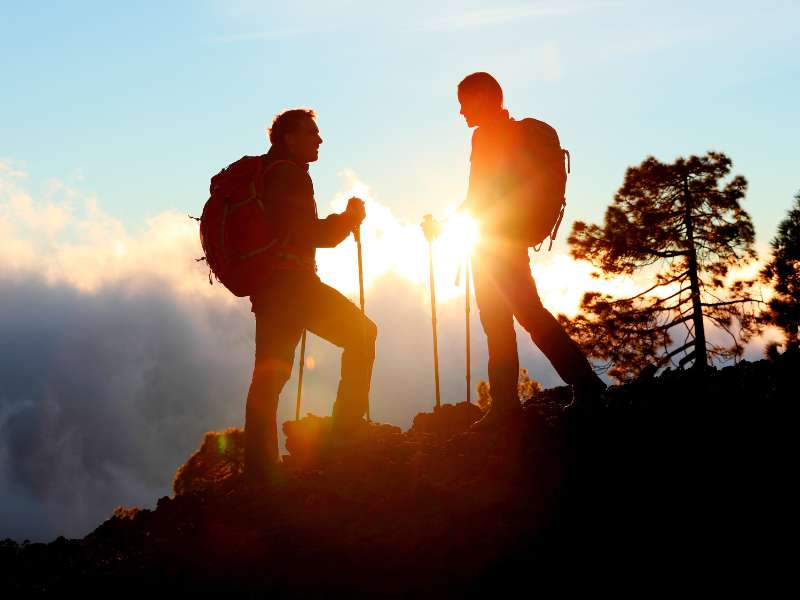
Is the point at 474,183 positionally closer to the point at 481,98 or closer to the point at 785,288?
the point at 481,98

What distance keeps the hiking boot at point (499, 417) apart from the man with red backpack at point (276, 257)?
3.99 feet

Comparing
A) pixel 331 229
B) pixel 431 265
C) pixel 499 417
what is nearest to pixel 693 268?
pixel 431 265

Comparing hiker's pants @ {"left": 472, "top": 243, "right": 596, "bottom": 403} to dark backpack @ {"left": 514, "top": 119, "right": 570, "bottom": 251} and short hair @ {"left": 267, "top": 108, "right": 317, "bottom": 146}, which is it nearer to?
dark backpack @ {"left": 514, "top": 119, "right": 570, "bottom": 251}

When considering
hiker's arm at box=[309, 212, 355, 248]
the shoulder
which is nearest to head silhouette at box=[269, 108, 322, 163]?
the shoulder

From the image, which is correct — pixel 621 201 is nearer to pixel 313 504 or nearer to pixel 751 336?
pixel 751 336

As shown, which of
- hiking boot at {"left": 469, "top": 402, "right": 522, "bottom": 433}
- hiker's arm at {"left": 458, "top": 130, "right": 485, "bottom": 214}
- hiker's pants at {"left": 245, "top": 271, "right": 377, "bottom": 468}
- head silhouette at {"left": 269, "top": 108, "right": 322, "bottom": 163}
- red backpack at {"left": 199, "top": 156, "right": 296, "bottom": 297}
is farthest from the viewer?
hiking boot at {"left": 469, "top": 402, "right": 522, "bottom": 433}

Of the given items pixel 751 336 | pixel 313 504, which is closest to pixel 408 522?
pixel 313 504

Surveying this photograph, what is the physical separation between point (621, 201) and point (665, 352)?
4.75m

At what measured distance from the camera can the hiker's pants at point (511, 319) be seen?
20.4 ft

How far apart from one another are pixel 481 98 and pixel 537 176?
0.80m

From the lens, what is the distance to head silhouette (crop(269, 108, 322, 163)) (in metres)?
6.16

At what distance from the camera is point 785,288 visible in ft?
75.7

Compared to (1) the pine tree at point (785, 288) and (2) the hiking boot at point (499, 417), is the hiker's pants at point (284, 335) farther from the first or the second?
(1) the pine tree at point (785, 288)

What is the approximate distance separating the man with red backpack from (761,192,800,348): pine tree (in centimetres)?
1903
